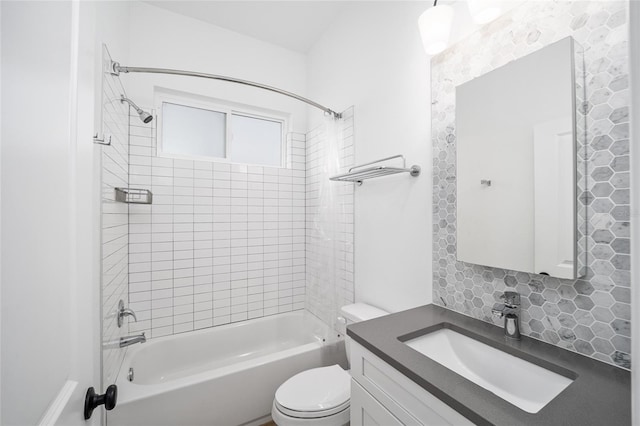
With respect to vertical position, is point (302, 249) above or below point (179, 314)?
above

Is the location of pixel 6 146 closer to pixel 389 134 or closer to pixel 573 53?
pixel 573 53

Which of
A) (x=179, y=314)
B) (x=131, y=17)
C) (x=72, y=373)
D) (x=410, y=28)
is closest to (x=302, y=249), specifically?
(x=179, y=314)

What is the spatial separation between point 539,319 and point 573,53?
0.93m

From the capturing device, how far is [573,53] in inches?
34.5

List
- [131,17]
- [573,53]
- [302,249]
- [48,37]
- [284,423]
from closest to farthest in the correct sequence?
[48,37], [573,53], [284,423], [131,17], [302,249]

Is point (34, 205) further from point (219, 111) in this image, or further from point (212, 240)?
point (219, 111)

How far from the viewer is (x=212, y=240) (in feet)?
7.52

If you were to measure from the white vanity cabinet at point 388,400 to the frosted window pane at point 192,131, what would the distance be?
2.07 m

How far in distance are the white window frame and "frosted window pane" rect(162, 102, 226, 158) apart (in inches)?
1.6

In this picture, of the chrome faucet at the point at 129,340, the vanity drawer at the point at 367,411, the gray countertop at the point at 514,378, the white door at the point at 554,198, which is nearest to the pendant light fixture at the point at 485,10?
the white door at the point at 554,198

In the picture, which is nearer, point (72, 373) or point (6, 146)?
point (6, 146)

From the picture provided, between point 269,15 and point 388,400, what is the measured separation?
2684mm

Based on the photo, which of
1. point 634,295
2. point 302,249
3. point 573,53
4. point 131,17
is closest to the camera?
point 634,295

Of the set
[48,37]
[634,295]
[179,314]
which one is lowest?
[179,314]
